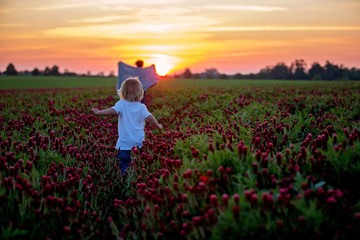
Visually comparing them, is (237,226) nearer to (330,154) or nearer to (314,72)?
(330,154)

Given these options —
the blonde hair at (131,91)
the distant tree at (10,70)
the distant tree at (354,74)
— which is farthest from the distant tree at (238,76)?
the blonde hair at (131,91)

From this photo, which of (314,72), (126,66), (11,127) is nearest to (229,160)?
(11,127)

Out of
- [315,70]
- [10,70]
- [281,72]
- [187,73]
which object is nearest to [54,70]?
[10,70]

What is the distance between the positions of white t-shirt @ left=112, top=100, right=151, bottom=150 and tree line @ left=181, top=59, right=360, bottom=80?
85338 millimetres

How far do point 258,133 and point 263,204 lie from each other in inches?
104

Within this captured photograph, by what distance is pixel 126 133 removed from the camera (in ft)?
18.5

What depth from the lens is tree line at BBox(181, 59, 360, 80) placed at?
3627 inches

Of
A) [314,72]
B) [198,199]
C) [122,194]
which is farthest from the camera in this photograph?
[314,72]

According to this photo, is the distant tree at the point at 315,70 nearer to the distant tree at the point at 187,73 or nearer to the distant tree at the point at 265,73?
the distant tree at the point at 265,73

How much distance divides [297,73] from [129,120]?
341 feet

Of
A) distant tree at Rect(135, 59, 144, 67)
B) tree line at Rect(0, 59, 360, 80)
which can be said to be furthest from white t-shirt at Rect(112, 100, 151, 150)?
tree line at Rect(0, 59, 360, 80)

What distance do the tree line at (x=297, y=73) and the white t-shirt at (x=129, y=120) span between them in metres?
85.3

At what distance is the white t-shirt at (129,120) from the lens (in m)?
5.60

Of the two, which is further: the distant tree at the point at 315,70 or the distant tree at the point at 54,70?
the distant tree at the point at 315,70
